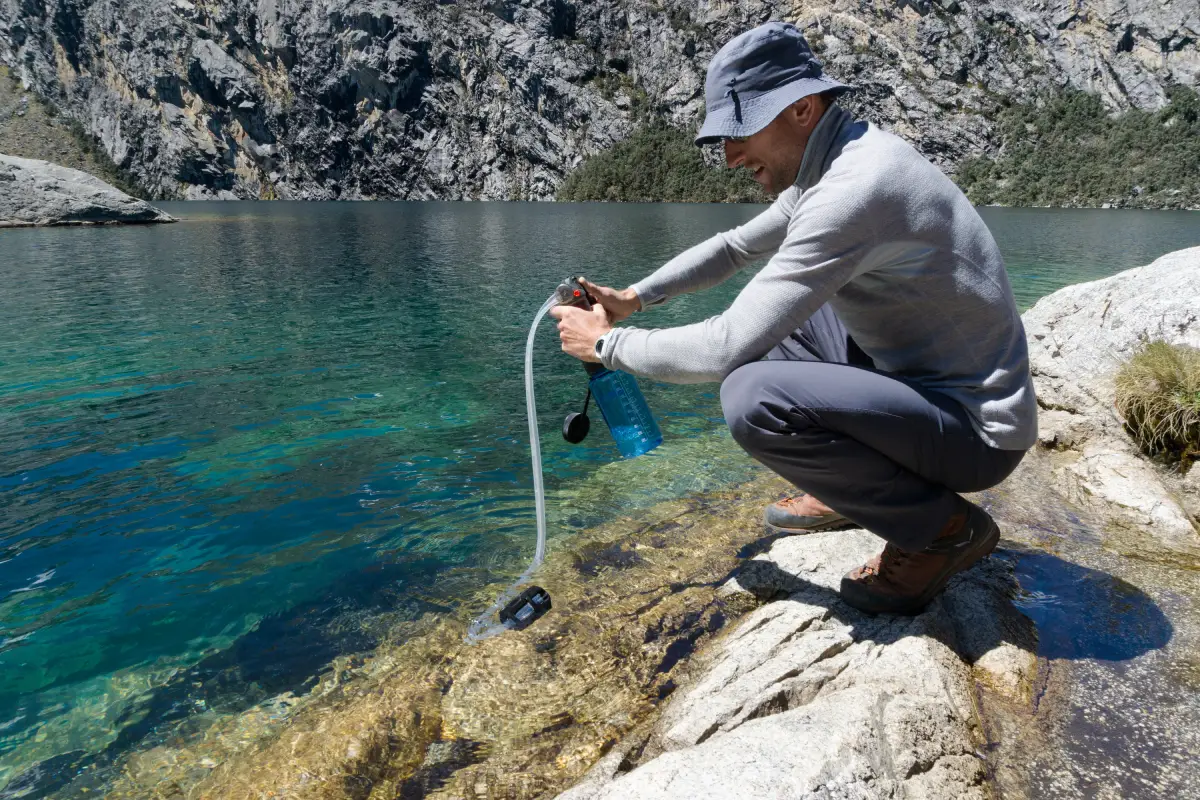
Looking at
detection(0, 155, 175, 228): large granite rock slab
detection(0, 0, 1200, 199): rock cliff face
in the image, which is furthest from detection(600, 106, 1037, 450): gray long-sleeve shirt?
detection(0, 0, 1200, 199): rock cliff face

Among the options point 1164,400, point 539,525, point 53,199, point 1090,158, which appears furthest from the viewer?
point 1090,158

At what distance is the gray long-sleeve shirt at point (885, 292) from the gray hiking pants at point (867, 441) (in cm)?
14

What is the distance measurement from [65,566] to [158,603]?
1.20 meters

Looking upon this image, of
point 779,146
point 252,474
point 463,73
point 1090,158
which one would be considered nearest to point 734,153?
point 779,146

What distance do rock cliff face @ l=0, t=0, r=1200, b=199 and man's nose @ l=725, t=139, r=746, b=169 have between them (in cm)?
17521

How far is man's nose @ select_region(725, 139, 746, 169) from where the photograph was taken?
129 inches

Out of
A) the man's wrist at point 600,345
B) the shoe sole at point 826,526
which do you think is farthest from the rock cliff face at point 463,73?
the man's wrist at point 600,345

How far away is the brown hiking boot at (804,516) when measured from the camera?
4.84 metres

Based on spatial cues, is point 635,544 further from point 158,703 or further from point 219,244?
point 219,244

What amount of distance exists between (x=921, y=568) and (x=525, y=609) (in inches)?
91.7

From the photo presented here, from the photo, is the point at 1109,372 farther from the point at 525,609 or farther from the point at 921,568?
the point at 525,609

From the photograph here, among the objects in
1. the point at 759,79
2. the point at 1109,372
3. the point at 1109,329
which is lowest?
the point at 1109,372

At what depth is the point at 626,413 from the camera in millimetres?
4469

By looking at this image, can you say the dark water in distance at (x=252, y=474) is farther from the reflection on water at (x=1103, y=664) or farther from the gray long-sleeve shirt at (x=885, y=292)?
the reflection on water at (x=1103, y=664)
